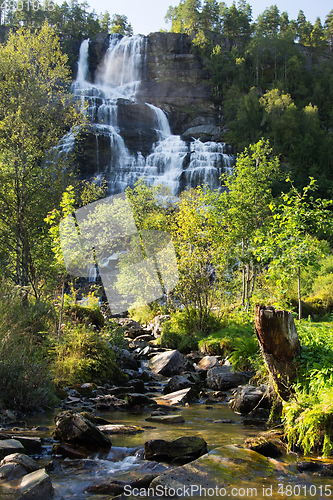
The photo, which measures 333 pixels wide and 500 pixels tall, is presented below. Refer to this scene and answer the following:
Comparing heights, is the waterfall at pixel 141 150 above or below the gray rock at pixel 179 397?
above

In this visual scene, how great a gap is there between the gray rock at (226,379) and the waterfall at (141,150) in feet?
85.2

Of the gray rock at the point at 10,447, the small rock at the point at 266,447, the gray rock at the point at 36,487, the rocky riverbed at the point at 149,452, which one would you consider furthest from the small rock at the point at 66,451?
the small rock at the point at 266,447

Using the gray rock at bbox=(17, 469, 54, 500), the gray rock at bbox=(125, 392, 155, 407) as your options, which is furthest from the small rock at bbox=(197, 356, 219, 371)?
the gray rock at bbox=(17, 469, 54, 500)

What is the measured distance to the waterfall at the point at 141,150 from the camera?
36.7m

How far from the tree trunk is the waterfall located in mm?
28691

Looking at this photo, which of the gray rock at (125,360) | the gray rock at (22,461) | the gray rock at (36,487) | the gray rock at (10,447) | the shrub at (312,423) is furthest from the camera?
the gray rock at (125,360)

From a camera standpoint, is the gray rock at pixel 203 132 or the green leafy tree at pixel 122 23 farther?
the green leafy tree at pixel 122 23

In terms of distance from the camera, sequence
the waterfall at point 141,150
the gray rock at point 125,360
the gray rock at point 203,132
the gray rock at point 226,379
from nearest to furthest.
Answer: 1. the gray rock at point 226,379
2. the gray rock at point 125,360
3. the waterfall at point 141,150
4. the gray rock at point 203,132

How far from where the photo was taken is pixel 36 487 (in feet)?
10.5

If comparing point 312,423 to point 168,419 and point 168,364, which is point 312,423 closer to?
point 168,419

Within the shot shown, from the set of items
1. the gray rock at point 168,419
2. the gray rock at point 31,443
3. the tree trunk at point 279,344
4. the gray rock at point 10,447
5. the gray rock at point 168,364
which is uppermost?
the tree trunk at point 279,344

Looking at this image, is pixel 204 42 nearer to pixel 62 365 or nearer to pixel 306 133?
pixel 306 133

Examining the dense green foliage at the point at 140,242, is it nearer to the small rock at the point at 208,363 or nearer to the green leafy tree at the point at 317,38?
the small rock at the point at 208,363

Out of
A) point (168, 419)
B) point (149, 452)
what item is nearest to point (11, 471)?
point (149, 452)
